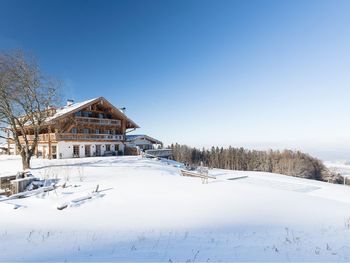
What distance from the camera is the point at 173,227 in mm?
7535

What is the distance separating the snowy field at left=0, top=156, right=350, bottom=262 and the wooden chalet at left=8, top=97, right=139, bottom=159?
1824 centimetres

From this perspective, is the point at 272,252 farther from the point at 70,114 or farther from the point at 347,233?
the point at 70,114

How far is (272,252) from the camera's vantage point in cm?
532

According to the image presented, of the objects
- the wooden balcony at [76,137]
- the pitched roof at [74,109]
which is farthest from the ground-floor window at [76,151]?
the pitched roof at [74,109]

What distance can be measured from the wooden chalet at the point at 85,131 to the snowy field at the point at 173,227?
1824 centimetres

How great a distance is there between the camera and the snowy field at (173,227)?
5.25 m

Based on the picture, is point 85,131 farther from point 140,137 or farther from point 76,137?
point 140,137

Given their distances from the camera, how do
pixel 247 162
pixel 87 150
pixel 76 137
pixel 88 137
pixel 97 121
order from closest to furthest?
pixel 76 137
pixel 88 137
pixel 87 150
pixel 97 121
pixel 247 162

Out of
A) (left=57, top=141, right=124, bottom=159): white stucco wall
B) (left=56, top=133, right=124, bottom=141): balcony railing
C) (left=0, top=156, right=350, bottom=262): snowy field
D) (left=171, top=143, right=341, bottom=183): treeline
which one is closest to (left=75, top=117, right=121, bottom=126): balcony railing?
(left=56, top=133, right=124, bottom=141): balcony railing

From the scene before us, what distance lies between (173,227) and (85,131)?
2883 centimetres

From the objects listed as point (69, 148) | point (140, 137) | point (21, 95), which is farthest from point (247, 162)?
point (21, 95)

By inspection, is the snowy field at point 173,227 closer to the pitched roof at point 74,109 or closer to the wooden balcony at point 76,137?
the pitched roof at point 74,109

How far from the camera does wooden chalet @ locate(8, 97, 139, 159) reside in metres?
29.0

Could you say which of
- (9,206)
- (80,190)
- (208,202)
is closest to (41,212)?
(9,206)
